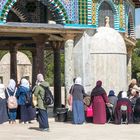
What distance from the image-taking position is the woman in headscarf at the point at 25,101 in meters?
12.2

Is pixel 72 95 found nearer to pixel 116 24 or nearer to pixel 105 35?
pixel 105 35

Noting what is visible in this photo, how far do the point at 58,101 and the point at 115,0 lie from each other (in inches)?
179

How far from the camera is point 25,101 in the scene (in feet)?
40.3

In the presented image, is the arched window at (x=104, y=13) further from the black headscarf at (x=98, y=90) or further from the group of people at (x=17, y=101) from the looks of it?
the group of people at (x=17, y=101)

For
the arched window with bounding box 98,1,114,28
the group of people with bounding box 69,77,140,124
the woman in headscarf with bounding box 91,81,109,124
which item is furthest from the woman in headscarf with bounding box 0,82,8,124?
the arched window with bounding box 98,1,114,28

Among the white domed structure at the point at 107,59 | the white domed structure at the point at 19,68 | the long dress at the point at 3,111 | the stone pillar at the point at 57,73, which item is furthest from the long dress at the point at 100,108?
the white domed structure at the point at 19,68

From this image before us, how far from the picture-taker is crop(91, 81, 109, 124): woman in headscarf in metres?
12.3

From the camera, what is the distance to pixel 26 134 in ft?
33.1

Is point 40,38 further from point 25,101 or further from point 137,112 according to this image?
point 137,112

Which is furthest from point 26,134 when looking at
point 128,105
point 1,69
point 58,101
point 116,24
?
point 1,69

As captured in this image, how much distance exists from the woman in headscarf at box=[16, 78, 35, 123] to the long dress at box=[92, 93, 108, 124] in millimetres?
1632

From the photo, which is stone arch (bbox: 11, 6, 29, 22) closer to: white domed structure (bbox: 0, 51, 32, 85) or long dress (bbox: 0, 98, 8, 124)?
long dress (bbox: 0, 98, 8, 124)

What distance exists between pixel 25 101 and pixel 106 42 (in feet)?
9.97

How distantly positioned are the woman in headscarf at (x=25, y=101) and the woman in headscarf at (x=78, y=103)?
109 centimetres
